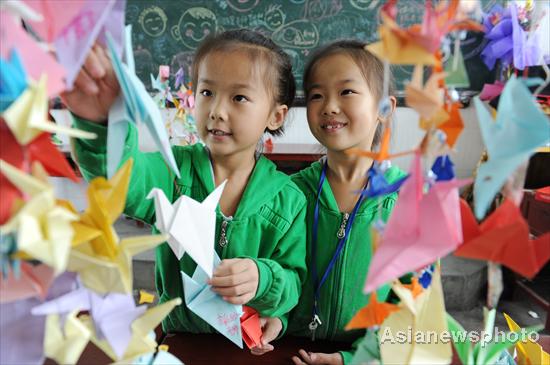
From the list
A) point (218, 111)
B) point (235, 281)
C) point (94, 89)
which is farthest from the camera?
point (218, 111)

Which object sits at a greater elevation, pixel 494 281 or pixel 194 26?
pixel 194 26

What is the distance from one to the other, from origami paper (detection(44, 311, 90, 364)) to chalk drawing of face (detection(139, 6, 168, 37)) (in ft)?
8.77

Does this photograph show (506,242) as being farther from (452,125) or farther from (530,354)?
(530,354)

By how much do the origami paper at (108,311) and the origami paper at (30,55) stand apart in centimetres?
16

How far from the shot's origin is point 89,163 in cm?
44

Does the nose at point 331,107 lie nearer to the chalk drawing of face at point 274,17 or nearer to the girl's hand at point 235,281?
the girl's hand at point 235,281


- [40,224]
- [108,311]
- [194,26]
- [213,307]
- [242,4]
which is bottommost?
[213,307]

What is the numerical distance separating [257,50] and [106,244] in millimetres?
446

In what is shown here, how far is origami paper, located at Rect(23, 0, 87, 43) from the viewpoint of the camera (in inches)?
11.9

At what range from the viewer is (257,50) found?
2.18 ft

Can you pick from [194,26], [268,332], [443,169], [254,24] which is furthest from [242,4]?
[443,169]

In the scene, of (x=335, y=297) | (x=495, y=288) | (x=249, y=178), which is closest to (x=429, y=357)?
(x=495, y=288)

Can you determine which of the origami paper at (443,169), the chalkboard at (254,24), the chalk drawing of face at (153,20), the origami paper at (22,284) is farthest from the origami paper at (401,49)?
the chalk drawing of face at (153,20)

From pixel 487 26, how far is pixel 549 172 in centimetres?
175
